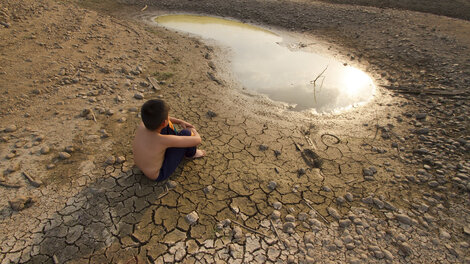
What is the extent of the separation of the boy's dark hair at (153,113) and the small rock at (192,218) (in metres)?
0.99

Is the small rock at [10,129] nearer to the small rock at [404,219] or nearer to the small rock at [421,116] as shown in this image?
the small rock at [404,219]

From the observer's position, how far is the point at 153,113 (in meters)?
2.49

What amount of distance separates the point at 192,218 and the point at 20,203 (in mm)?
1735

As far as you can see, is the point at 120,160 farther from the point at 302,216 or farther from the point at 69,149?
the point at 302,216

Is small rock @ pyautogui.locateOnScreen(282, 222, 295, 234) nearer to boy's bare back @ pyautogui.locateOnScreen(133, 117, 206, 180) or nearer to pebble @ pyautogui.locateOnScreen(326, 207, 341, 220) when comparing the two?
pebble @ pyautogui.locateOnScreen(326, 207, 341, 220)

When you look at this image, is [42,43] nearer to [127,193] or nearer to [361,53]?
[127,193]

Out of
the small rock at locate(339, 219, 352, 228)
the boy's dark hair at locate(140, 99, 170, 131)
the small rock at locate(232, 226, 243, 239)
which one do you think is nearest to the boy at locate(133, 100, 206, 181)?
the boy's dark hair at locate(140, 99, 170, 131)

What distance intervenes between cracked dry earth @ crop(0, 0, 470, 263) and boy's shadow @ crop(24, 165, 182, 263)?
0.04 feet

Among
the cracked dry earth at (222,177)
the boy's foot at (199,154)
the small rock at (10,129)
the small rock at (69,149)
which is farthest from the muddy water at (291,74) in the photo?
the small rock at (10,129)

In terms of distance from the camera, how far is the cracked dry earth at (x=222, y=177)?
2424 mm

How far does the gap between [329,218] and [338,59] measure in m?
5.39

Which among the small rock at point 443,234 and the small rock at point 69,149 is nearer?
the small rock at point 443,234

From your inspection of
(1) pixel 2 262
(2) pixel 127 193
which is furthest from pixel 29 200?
(2) pixel 127 193

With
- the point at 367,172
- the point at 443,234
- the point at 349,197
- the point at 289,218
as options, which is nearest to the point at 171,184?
the point at 289,218
